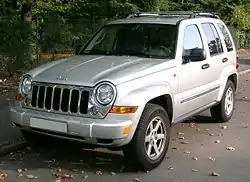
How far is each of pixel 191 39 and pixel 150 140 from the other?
1899mm

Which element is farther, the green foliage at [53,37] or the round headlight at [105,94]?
the green foliage at [53,37]

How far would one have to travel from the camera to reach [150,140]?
5.66 metres

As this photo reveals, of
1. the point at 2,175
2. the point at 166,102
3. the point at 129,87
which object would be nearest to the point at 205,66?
the point at 166,102

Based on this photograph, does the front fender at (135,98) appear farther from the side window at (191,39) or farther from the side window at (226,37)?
the side window at (226,37)

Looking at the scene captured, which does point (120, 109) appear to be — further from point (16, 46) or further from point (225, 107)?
point (16, 46)

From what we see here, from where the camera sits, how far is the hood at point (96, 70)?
5418 mm

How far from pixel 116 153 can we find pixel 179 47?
1.68m

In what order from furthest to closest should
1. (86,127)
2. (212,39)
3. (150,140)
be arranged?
(212,39), (150,140), (86,127)

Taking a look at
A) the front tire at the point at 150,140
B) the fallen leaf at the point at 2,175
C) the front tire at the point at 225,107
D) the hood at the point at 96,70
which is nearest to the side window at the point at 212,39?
the front tire at the point at 225,107

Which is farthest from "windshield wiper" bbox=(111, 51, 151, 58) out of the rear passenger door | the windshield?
the rear passenger door

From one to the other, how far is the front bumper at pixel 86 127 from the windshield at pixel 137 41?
1476 mm

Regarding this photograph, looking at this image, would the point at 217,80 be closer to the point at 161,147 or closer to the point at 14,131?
the point at 161,147

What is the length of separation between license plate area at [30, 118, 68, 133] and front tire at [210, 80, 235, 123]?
11.4 ft

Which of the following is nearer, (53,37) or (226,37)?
(226,37)
